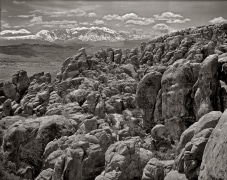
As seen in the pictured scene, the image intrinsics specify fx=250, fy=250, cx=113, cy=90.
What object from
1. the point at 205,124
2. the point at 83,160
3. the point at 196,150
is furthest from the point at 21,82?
the point at 196,150

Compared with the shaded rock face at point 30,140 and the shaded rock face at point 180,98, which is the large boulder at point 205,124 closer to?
the shaded rock face at point 180,98

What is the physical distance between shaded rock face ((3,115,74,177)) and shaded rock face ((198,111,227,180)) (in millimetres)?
25524

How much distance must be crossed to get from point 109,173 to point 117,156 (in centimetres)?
183

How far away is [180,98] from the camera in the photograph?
37531 mm

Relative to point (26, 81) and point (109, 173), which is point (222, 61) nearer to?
point (109, 173)

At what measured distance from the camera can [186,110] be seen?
37.4m

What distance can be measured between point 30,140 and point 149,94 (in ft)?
68.2

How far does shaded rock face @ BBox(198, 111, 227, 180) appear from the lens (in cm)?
1484

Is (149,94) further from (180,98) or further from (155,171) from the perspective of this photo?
(155,171)

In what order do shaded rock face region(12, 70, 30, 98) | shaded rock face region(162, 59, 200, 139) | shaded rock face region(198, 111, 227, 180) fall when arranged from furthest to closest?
shaded rock face region(12, 70, 30, 98), shaded rock face region(162, 59, 200, 139), shaded rock face region(198, 111, 227, 180)

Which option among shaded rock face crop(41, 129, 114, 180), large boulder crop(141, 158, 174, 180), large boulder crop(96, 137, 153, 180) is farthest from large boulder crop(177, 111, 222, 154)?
shaded rock face crop(41, 129, 114, 180)

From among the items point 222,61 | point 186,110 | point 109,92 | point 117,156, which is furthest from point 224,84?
point 109,92

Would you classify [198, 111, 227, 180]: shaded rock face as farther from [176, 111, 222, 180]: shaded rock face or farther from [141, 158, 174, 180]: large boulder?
[141, 158, 174, 180]: large boulder

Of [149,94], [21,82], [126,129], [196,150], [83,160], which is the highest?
A: [149,94]
